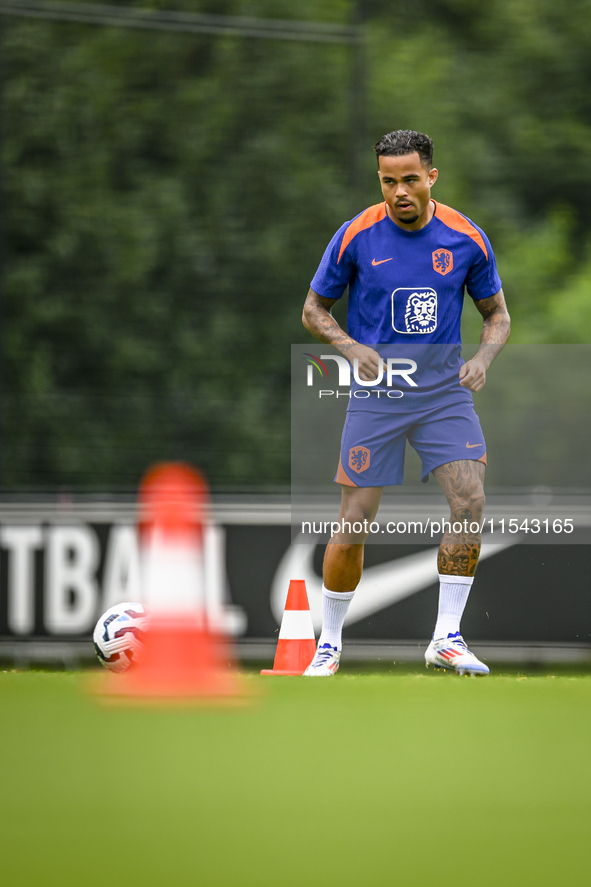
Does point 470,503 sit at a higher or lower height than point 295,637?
higher

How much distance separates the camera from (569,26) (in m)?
10.1

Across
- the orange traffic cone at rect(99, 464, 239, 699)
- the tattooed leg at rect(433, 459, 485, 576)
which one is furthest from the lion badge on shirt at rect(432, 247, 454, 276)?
the orange traffic cone at rect(99, 464, 239, 699)

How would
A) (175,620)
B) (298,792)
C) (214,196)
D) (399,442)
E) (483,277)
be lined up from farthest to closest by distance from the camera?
1. (214,196)
2. (483,277)
3. (399,442)
4. (175,620)
5. (298,792)

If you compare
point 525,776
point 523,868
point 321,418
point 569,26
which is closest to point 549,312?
point 569,26

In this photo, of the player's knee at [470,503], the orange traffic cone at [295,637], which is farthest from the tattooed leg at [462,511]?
the orange traffic cone at [295,637]

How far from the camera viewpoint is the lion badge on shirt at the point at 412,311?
14.0 feet

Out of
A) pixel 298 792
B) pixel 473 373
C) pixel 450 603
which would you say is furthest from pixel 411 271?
pixel 298 792

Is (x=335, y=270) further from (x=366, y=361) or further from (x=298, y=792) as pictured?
(x=298, y=792)

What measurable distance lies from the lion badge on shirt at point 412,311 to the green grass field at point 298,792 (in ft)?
4.44

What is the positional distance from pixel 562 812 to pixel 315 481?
3389mm

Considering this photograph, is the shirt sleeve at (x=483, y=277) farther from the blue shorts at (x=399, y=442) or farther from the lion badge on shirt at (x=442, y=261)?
the blue shorts at (x=399, y=442)

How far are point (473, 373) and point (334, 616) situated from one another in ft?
3.31

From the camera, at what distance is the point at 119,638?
419cm

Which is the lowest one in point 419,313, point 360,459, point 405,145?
point 360,459
